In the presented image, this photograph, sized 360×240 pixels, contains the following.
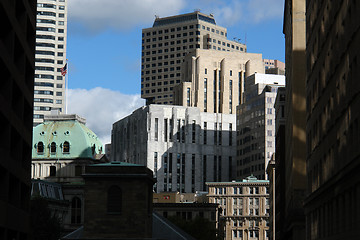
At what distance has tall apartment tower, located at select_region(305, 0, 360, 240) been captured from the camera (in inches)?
1834

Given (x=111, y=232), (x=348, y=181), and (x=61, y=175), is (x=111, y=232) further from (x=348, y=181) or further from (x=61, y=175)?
(x=61, y=175)

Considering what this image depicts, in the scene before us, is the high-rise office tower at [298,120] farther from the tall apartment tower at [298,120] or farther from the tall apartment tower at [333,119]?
the tall apartment tower at [333,119]

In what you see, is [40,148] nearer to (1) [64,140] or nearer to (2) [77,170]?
(1) [64,140]

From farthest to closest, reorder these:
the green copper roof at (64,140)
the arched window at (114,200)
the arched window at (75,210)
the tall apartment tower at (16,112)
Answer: the green copper roof at (64,140), the arched window at (75,210), the arched window at (114,200), the tall apartment tower at (16,112)

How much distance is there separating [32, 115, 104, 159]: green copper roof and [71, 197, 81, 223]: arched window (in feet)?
34.1

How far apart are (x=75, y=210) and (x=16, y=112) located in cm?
12186

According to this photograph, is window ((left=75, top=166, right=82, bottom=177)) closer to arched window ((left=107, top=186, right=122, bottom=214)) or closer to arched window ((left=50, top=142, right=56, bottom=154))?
arched window ((left=50, top=142, right=56, bottom=154))

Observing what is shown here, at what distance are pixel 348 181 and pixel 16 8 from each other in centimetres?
2735

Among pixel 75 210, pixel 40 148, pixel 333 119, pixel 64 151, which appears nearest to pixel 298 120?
pixel 333 119

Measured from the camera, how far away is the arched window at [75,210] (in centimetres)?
18175

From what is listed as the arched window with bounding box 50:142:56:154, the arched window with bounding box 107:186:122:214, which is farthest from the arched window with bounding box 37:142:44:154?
the arched window with bounding box 107:186:122:214

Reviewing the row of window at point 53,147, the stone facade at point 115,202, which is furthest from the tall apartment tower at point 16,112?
the row of window at point 53,147

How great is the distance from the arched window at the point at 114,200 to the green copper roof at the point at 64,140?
9495cm

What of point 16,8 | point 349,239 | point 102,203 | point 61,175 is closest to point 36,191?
point 61,175
